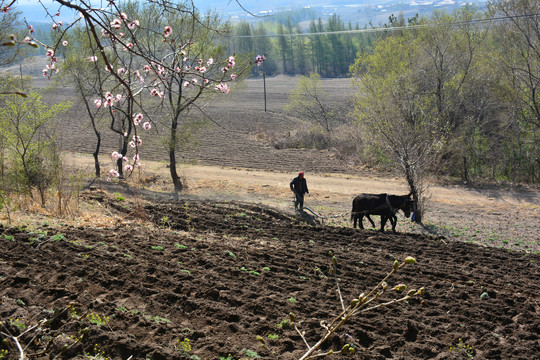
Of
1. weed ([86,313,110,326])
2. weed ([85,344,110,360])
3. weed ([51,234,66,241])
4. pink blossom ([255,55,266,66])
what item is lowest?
weed ([85,344,110,360])

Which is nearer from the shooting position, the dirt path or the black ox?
the black ox

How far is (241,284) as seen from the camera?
9.37m

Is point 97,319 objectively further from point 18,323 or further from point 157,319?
point 18,323

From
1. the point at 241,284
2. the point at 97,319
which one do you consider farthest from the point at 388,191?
the point at 97,319

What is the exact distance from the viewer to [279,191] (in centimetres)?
2723

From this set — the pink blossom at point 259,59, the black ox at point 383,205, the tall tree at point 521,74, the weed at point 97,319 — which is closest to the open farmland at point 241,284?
the weed at point 97,319

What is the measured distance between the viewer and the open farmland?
6.77 meters

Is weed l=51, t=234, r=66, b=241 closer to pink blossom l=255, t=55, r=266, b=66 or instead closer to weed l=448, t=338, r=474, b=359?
pink blossom l=255, t=55, r=266, b=66

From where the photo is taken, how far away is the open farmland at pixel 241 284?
677 cm

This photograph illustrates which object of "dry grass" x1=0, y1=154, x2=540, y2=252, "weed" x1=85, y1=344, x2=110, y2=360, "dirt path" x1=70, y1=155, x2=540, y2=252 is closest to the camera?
"weed" x1=85, y1=344, x2=110, y2=360

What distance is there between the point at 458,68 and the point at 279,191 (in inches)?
592

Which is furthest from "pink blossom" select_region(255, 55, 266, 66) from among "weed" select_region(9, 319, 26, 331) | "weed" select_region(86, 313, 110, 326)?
"weed" select_region(9, 319, 26, 331)

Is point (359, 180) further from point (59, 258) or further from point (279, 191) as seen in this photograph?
point (59, 258)

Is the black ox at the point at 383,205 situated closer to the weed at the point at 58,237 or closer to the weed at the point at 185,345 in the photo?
the weed at the point at 58,237
